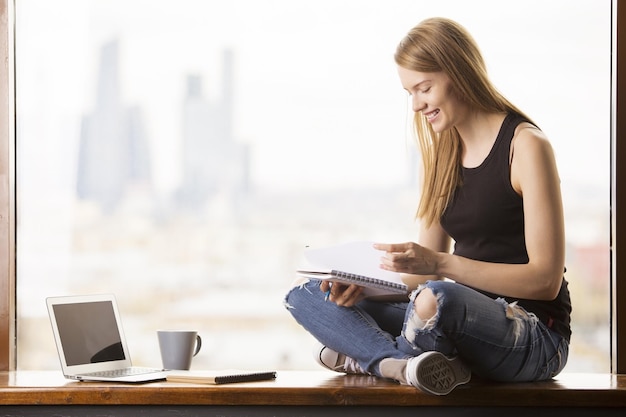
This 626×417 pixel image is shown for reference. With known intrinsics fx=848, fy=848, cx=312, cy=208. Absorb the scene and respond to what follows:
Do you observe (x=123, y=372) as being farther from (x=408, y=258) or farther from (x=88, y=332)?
(x=408, y=258)

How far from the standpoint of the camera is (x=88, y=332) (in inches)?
81.5

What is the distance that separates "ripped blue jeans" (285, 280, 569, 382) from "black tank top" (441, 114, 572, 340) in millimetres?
52

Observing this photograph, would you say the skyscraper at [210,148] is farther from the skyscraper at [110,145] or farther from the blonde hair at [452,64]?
the blonde hair at [452,64]

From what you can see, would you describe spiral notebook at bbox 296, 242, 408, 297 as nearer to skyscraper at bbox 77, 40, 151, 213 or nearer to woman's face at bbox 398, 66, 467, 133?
woman's face at bbox 398, 66, 467, 133

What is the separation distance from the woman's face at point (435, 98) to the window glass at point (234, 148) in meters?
0.34

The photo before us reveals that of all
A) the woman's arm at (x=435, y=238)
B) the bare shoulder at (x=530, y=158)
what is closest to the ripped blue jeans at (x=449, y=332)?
the woman's arm at (x=435, y=238)

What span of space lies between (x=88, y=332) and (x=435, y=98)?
101 cm

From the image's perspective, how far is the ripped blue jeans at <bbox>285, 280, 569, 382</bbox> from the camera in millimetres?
1681

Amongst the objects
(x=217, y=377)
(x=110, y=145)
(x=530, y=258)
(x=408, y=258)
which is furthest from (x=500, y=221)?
(x=110, y=145)

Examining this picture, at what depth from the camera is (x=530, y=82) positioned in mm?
2328

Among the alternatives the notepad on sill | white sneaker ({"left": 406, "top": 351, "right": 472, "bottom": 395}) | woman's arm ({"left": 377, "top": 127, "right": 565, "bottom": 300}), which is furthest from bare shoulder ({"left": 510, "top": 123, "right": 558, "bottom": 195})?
the notepad on sill

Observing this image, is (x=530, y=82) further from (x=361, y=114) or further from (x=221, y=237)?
(x=221, y=237)

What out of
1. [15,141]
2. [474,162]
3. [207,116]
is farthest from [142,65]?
[474,162]

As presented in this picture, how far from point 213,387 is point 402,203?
834mm
